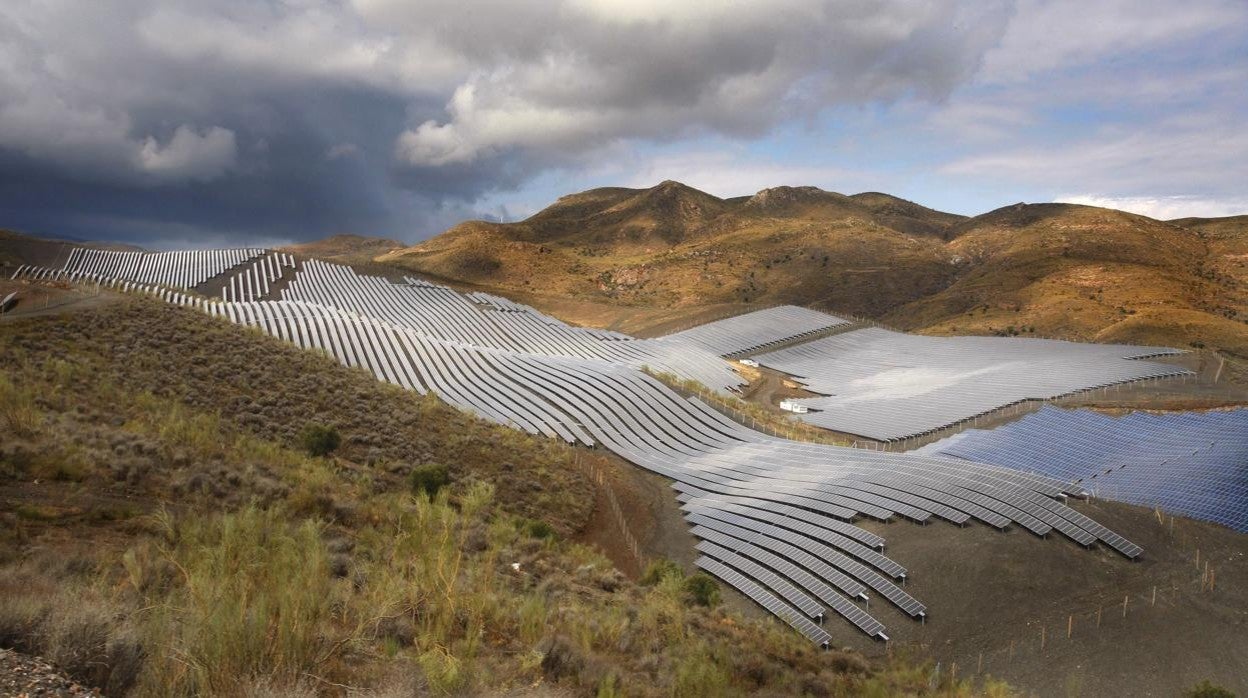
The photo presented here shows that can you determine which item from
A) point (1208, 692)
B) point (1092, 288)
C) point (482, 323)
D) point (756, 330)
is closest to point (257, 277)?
point (482, 323)

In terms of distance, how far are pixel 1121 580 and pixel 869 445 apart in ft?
51.2

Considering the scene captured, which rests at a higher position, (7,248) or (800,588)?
(7,248)

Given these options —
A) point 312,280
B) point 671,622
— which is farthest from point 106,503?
point 312,280

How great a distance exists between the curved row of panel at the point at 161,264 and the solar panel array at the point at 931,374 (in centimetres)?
4415

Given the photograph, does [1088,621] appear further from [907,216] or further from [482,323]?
[907,216]

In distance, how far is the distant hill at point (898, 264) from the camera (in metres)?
60.6

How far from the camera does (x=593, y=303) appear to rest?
64312mm

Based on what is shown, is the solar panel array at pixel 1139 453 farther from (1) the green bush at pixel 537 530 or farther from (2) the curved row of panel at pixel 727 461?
(1) the green bush at pixel 537 530

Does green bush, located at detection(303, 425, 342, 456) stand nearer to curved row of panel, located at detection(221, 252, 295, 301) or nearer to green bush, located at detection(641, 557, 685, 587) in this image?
green bush, located at detection(641, 557, 685, 587)

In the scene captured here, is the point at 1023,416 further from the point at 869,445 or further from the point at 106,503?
the point at 106,503

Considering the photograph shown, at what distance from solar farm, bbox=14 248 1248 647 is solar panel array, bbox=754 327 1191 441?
0.18 meters

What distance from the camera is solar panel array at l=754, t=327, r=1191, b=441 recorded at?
3238cm

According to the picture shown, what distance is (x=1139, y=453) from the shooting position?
73.4ft

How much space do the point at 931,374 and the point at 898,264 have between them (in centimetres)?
4962
